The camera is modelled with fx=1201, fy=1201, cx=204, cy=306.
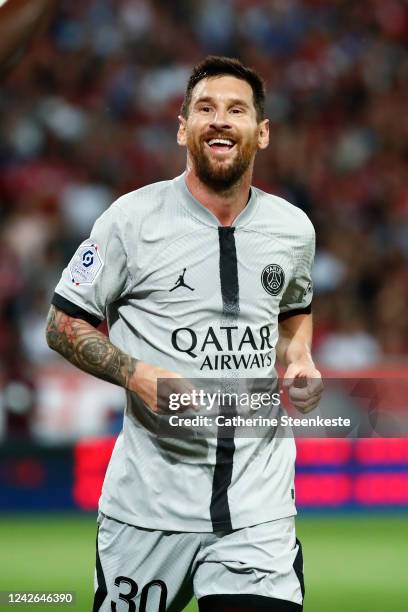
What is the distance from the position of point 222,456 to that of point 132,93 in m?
8.64

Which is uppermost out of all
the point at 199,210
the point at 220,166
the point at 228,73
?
the point at 228,73

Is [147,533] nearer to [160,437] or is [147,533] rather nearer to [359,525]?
[160,437]

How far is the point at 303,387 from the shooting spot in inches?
140

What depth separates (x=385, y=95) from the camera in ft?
A: 41.2

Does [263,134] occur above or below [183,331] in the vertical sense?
above

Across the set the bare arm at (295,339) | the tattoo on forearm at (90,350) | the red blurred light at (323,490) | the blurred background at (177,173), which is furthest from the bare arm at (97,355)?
the red blurred light at (323,490)

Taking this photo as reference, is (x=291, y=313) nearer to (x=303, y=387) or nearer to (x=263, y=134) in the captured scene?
(x=303, y=387)

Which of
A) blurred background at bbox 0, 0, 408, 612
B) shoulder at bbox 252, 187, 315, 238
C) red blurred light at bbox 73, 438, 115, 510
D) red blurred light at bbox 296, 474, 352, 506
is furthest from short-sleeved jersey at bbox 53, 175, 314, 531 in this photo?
red blurred light at bbox 296, 474, 352, 506

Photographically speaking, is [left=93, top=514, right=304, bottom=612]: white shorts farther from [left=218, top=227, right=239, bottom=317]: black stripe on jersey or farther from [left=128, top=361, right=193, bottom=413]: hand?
[left=218, top=227, right=239, bottom=317]: black stripe on jersey

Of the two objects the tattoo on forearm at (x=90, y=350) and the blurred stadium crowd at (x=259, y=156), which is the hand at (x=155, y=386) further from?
the blurred stadium crowd at (x=259, y=156)

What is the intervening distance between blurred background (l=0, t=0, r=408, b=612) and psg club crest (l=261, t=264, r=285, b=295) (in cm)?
335

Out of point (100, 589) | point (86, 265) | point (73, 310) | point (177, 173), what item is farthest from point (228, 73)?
point (177, 173)

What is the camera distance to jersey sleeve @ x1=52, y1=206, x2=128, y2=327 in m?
3.44

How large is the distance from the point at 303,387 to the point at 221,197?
624 mm
